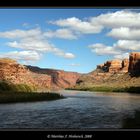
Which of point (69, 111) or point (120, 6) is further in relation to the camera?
point (69, 111)

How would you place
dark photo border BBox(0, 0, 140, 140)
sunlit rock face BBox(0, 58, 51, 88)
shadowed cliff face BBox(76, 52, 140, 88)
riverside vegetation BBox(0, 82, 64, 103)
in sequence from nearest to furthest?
dark photo border BBox(0, 0, 140, 140), riverside vegetation BBox(0, 82, 64, 103), shadowed cliff face BBox(76, 52, 140, 88), sunlit rock face BBox(0, 58, 51, 88)

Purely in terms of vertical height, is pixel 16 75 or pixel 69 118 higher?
pixel 16 75

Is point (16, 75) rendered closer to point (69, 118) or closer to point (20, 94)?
point (20, 94)

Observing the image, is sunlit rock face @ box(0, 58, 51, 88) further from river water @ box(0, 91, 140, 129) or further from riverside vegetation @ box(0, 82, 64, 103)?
river water @ box(0, 91, 140, 129)

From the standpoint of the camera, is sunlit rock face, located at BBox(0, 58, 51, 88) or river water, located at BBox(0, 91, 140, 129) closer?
river water, located at BBox(0, 91, 140, 129)

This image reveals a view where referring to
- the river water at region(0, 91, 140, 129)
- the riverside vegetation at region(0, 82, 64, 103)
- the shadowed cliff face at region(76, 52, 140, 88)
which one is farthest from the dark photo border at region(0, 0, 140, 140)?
the shadowed cliff face at region(76, 52, 140, 88)
